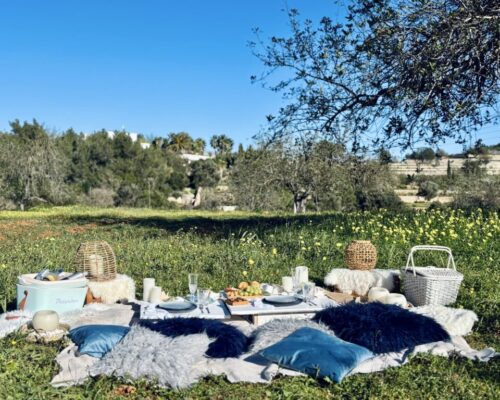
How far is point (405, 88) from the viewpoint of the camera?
856 centimetres

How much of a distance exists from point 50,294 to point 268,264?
3.40 metres

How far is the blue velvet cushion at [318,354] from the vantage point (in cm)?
386

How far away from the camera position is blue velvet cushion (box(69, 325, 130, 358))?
4.14 m

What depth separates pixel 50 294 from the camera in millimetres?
5230

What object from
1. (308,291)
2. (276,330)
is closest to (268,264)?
(308,291)

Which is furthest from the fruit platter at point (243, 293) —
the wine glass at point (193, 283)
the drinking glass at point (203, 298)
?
the wine glass at point (193, 283)

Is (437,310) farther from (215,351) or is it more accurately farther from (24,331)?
(24,331)

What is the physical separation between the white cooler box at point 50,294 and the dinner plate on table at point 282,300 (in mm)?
1903

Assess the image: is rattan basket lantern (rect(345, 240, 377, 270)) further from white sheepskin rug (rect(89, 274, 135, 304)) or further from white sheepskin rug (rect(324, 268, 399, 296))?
white sheepskin rug (rect(89, 274, 135, 304))

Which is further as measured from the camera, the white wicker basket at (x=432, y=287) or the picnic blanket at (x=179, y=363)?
the white wicker basket at (x=432, y=287)

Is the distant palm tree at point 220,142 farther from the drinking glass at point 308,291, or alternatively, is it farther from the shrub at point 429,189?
the drinking glass at point 308,291

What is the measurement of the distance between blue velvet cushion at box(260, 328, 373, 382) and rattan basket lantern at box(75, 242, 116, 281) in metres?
2.67

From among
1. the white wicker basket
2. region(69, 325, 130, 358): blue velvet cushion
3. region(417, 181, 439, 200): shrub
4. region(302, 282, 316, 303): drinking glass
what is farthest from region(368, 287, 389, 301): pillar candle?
region(417, 181, 439, 200): shrub

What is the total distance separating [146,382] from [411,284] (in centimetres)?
348
